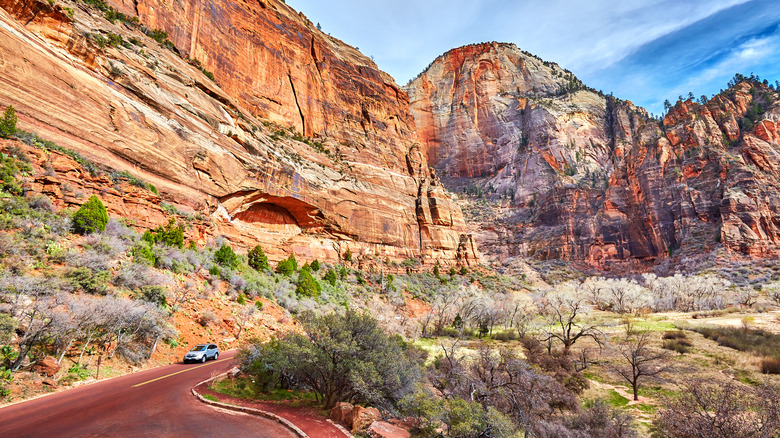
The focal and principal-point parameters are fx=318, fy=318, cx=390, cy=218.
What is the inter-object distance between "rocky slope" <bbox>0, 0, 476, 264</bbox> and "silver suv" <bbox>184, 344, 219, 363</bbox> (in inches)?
454

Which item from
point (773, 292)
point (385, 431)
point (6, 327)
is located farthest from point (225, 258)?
point (773, 292)

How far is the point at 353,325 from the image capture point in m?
11.0

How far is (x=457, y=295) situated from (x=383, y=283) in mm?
10129

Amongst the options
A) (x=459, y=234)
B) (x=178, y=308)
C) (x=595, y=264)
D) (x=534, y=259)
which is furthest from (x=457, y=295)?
(x=595, y=264)

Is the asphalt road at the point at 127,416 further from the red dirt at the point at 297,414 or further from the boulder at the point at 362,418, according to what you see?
the boulder at the point at 362,418

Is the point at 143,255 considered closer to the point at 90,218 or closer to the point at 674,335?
the point at 90,218

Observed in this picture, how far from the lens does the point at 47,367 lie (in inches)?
356

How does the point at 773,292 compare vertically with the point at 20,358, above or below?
below

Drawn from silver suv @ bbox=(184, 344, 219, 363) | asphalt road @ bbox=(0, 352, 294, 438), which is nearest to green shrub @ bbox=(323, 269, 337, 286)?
silver suv @ bbox=(184, 344, 219, 363)

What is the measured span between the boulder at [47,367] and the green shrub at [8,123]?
13.2 meters

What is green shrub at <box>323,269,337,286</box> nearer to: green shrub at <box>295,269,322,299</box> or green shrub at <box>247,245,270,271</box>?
green shrub at <box>295,269,322,299</box>

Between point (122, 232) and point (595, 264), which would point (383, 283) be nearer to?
point (122, 232)

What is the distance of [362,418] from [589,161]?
11647cm

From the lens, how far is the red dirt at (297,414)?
800 centimetres
